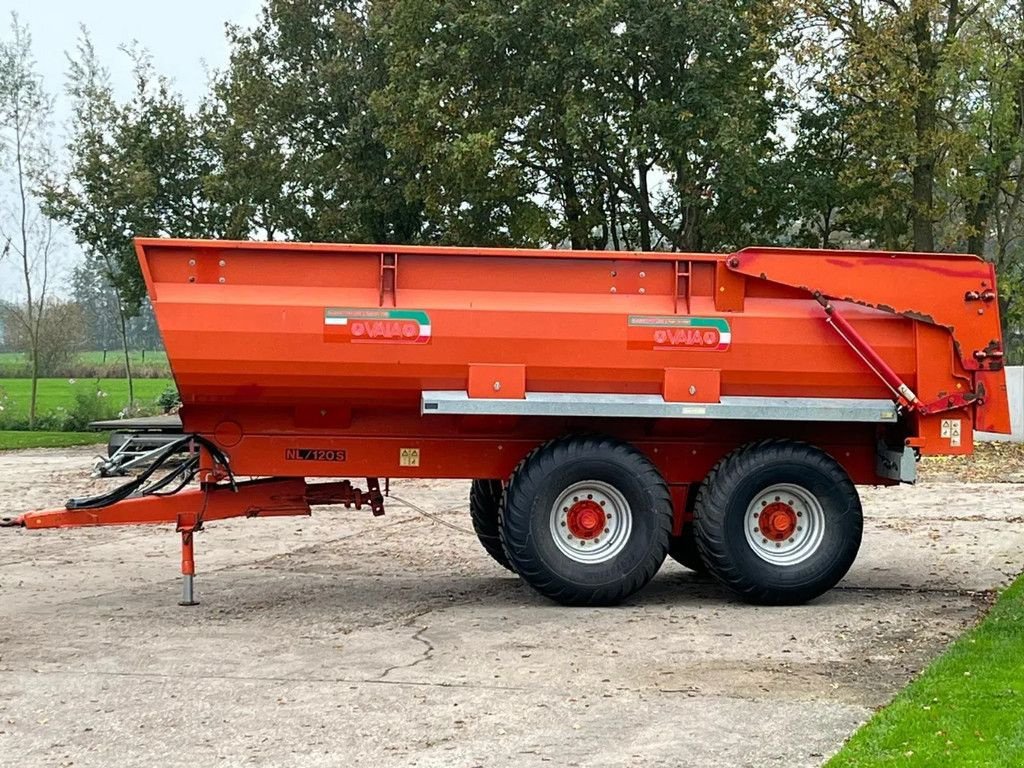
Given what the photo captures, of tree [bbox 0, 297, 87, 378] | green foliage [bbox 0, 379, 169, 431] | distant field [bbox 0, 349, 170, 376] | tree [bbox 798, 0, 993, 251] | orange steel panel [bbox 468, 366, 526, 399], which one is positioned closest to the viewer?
orange steel panel [bbox 468, 366, 526, 399]

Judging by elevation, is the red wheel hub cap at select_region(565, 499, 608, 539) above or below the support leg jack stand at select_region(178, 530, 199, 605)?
above

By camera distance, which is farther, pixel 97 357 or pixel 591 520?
pixel 97 357

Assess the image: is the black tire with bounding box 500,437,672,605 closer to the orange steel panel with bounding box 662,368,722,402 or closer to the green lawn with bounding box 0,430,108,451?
the orange steel panel with bounding box 662,368,722,402

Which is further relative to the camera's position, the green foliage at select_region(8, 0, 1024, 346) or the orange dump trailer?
the green foliage at select_region(8, 0, 1024, 346)

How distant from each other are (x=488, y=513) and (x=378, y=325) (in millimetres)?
2499

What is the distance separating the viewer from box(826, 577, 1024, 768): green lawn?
544 centimetres

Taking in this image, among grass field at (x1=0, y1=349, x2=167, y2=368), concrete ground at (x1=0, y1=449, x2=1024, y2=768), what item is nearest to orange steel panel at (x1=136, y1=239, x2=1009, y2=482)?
concrete ground at (x1=0, y1=449, x2=1024, y2=768)

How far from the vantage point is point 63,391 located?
46781 mm

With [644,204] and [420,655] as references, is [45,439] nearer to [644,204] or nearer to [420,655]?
[644,204]

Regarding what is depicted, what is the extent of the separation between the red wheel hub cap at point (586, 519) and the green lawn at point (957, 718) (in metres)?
2.59

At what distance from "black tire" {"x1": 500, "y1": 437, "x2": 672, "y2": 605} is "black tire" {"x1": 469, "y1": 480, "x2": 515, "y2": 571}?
1392mm

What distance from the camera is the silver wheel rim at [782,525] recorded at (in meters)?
9.53

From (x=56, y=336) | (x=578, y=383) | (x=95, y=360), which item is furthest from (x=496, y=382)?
(x=95, y=360)

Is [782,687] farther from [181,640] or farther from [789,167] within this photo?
[789,167]
